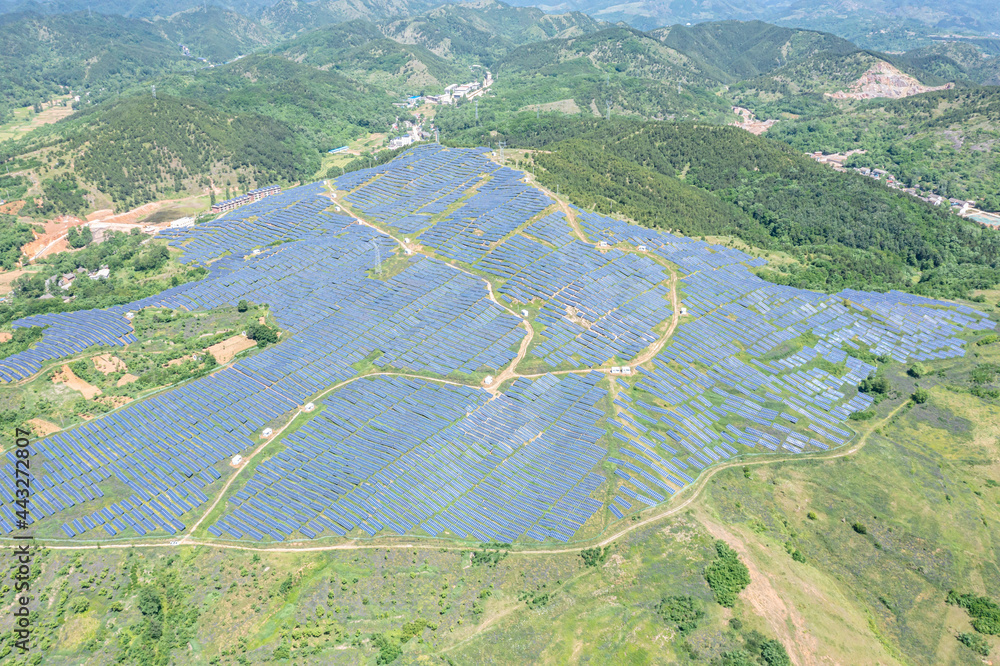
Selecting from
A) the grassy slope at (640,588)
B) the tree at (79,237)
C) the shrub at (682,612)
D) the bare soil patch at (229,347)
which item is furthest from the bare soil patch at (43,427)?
the tree at (79,237)

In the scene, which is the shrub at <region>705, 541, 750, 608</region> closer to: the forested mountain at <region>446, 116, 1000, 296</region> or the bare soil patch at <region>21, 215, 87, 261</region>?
the forested mountain at <region>446, 116, 1000, 296</region>

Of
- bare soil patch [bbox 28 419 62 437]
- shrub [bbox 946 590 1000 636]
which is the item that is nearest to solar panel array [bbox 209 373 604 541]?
bare soil patch [bbox 28 419 62 437]

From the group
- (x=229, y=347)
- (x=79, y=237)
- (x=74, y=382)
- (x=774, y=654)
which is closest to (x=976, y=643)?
(x=774, y=654)

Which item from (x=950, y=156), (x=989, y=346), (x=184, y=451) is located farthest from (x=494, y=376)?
(x=950, y=156)

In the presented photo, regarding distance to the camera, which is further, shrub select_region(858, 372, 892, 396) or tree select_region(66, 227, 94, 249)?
tree select_region(66, 227, 94, 249)

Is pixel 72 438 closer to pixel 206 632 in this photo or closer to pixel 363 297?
pixel 206 632

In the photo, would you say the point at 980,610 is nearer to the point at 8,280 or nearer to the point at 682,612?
the point at 682,612
